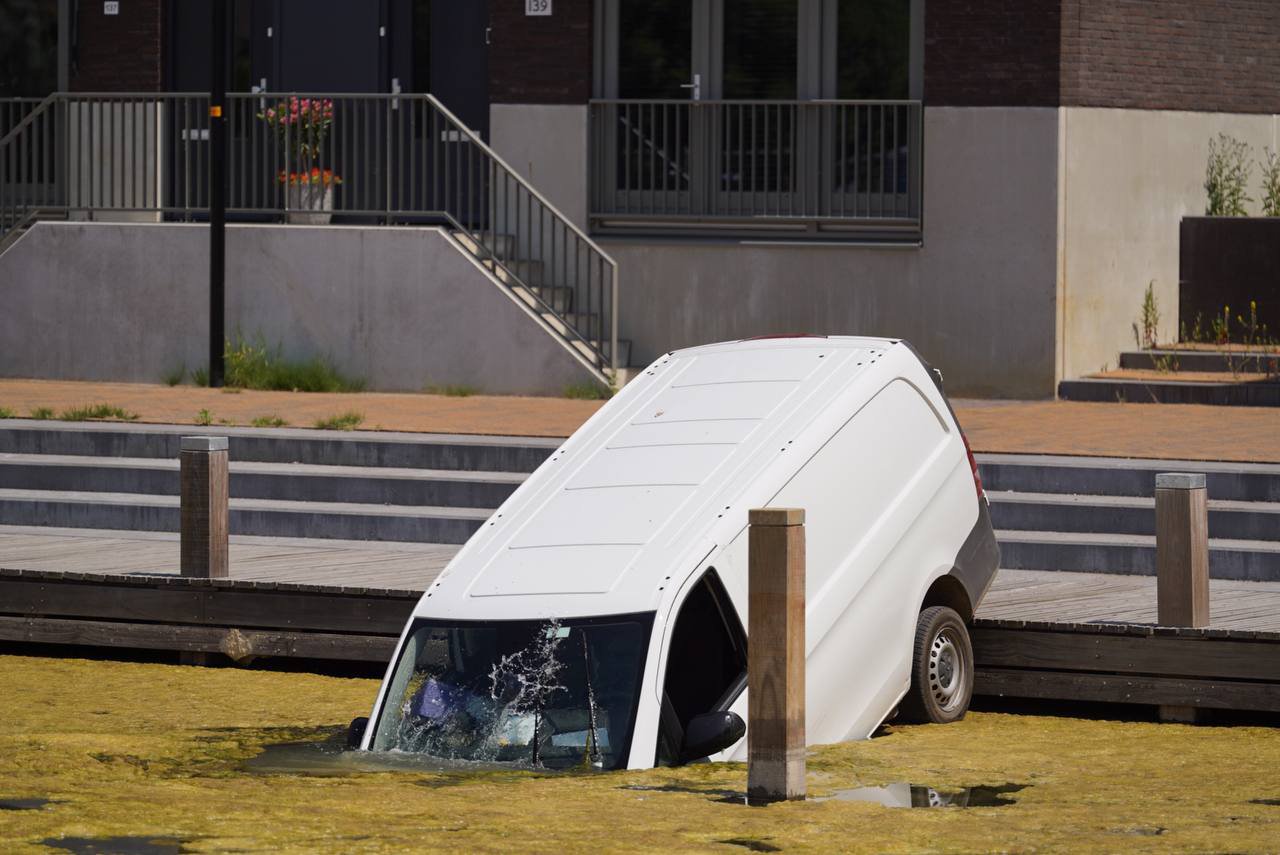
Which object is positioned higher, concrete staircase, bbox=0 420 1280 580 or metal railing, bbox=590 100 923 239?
metal railing, bbox=590 100 923 239

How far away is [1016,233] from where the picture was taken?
66.3 feet

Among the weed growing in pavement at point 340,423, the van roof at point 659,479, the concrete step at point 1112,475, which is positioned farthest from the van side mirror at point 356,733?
the weed growing in pavement at point 340,423

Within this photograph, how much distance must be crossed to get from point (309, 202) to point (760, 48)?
14.5 ft

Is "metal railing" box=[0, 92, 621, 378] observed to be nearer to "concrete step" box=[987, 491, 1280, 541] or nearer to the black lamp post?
the black lamp post

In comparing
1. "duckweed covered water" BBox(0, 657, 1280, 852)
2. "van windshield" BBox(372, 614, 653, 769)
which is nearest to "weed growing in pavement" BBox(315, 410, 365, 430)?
"duckweed covered water" BBox(0, 657, 1280, 852)

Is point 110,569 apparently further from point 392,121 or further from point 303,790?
point 392,121

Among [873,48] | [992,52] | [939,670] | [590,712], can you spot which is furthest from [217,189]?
[590,712]

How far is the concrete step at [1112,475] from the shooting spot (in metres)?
14.1

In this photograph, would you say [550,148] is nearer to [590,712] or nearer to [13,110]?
[13,110]

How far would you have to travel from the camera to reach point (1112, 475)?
575 inches

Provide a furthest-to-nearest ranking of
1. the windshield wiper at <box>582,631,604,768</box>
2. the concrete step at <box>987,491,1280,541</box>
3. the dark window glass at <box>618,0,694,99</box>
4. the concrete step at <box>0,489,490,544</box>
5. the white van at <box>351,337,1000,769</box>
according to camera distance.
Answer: the dark window glass at <box>618,0,694,99</box> → the concrete step at <box>0,489,490,544</box> → the concrete step at <box>987,491,1280,541</box> → the white van at <box>351,337,1000,769</box> → the windshield wiper at <box>582,631,604,768</box>

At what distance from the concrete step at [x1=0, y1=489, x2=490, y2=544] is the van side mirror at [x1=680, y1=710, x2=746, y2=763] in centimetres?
610

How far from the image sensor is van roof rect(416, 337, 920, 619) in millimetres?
9266

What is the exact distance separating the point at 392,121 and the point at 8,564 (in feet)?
32.2
